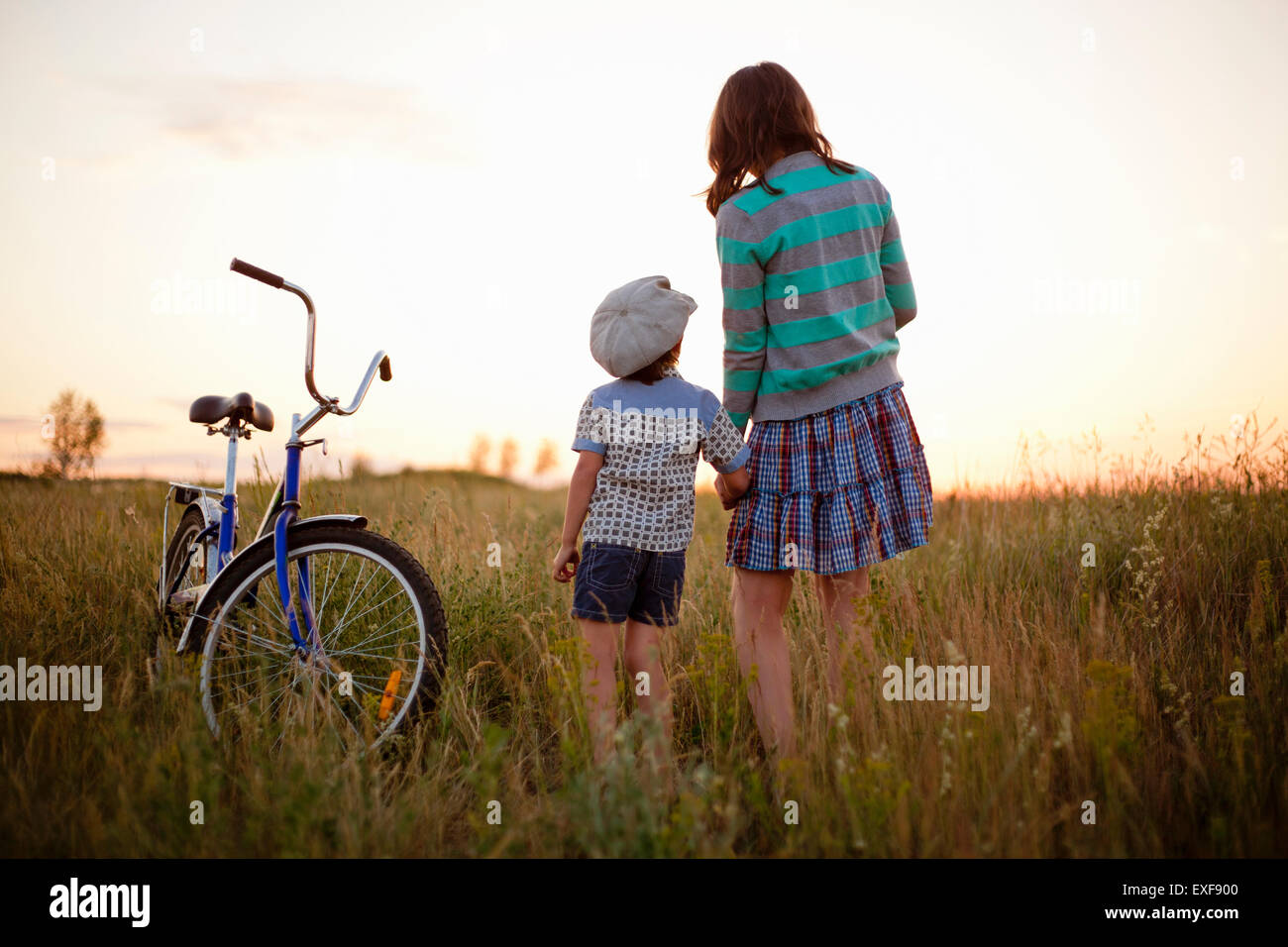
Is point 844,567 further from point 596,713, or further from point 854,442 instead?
point 596,713

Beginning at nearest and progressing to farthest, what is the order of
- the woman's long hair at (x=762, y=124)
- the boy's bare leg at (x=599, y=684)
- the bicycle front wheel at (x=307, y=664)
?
the boy's bare leg at (x=599, y=684)
the woman's long hair at (x=762, y=124)
the bicycle front wheel at (x=307, y=664)

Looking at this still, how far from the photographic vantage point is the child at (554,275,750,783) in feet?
9.70

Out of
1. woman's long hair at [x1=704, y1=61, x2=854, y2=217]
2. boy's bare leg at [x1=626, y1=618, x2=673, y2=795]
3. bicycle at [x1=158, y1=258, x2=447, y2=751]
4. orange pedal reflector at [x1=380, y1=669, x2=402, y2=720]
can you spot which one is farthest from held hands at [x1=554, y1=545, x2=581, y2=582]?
woman's long hair at [x1=704, y1=61, x2=854, y2=217]

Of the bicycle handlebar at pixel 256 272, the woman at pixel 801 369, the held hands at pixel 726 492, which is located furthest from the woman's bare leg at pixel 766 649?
the bicycle handlebar at pixel 256 272

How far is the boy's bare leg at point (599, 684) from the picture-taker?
2.81m

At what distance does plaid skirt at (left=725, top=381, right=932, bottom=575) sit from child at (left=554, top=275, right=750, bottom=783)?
0.15 m

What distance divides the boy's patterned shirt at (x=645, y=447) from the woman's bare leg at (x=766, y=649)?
1.19 feet

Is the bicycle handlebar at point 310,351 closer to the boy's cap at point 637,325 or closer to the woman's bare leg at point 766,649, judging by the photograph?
the boy's cap at point 637,325

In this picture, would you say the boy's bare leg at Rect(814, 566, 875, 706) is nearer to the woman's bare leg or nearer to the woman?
the woman

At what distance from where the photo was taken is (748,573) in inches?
123

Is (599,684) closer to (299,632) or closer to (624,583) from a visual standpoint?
(624,583)

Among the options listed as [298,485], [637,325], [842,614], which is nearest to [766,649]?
[842,614]
